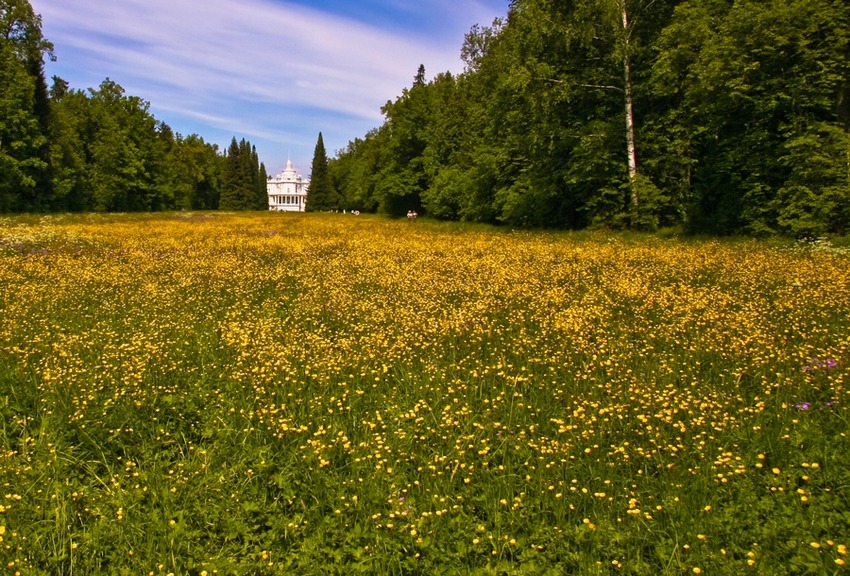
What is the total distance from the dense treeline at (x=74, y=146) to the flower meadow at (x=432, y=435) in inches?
2073

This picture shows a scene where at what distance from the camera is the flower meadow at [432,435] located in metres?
3.26

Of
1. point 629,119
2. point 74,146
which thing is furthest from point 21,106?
point 629,119

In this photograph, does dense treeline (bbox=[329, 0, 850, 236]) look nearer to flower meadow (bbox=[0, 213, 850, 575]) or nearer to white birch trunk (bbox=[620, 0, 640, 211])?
white birch trunk (bbox=[620, 0, 640, 211])

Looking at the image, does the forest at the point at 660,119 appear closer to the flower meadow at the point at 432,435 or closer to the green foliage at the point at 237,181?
the flower meadow at the point at 432,435

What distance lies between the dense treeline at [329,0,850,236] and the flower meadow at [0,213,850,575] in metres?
10.6

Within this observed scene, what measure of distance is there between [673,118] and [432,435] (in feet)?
79.2

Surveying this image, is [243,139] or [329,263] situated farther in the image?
[243,139]

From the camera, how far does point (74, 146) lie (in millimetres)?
65500

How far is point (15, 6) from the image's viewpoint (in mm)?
46094

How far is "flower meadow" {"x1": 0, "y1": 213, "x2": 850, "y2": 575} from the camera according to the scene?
326cm

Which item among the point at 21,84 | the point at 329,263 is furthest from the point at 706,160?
the point at 21,84

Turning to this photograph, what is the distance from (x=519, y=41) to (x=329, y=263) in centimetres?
1703

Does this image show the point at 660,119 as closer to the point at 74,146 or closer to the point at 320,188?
the point at 74,146

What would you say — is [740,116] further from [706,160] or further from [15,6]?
[15,6]
